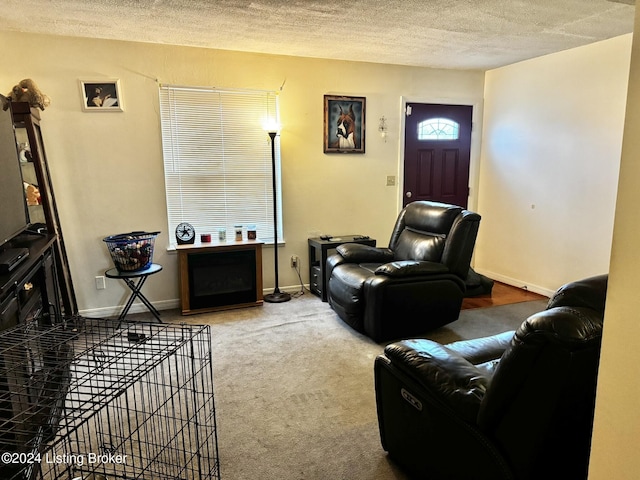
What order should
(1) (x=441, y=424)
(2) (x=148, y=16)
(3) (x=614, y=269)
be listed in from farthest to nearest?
(2) (x=148, y=16) < (1) (x=441, y=424) < (3) (x=614, y=269)

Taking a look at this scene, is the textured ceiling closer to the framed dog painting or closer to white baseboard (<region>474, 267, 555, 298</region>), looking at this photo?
the framed dog painting

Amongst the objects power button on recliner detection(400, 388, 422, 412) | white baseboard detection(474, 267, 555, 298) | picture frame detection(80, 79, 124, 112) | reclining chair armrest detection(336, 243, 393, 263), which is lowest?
white baseboard detection(474, 267, 555, 298)

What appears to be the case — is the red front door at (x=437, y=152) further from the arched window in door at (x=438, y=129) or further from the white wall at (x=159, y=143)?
the white wall at (x=159, y=143)

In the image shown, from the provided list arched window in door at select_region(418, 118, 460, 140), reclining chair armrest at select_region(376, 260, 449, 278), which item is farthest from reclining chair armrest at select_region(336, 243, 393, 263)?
arched window in door at select_region(418, 118, 460, 140)

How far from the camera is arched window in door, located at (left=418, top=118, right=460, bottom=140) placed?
492 centimetres

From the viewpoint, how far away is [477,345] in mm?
2053

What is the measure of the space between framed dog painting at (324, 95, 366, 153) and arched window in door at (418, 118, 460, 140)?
2.51ft

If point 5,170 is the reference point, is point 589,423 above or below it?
below

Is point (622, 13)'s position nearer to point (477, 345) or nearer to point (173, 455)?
point (477, 345)

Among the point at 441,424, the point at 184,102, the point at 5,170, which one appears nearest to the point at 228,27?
the point at 184,102

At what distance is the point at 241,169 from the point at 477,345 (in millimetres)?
2908

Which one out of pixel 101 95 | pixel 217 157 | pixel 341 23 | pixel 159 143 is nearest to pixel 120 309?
pixel 159 143

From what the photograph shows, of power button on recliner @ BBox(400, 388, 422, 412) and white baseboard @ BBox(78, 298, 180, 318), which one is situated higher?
power button on recliner @ BBox(400, 388, 422, 412)

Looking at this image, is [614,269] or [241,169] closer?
[614,269]
